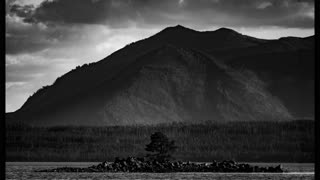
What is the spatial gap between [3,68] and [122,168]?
302ft

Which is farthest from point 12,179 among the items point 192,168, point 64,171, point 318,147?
point 318,147

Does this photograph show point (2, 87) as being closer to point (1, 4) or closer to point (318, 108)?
point (1, 4)

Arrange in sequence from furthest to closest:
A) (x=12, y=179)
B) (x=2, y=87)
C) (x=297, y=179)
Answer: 1. (x=297, y=179)
2. (x=12, y=179)
3. (x=2, y=87)

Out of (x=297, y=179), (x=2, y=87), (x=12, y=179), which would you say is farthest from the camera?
(x=297, y=179)

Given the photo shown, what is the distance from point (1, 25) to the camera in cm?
3306

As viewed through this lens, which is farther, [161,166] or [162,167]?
[161,166]

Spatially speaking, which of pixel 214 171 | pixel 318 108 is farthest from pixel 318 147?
pixel 214 171

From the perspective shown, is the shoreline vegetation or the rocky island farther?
the rocky island

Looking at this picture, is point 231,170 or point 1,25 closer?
point 1,25

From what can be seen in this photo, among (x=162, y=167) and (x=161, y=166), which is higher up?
(x=161, y=166)

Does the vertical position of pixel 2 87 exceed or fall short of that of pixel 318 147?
it exceeds it

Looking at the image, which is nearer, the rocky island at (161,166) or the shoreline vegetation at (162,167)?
the shoreline vegetation at (162,167)

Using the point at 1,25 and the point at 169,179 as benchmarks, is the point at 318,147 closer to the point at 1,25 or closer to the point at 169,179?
the point at 1,25

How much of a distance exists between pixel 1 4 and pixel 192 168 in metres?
94.4
